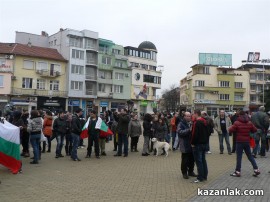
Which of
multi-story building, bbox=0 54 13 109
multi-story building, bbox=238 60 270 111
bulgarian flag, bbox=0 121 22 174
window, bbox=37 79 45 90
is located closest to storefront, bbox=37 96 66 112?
window, bbox=37 79 45 90

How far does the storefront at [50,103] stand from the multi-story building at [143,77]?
Answer: 17.0 meters

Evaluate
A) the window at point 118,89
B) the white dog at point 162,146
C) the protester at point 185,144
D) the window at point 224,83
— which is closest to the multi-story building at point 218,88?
the window at point 224,83

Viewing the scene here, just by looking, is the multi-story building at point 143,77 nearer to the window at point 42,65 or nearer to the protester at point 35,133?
the window at point 42,65

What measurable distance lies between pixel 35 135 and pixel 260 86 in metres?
83.5

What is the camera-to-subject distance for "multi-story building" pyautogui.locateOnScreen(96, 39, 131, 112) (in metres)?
65.3

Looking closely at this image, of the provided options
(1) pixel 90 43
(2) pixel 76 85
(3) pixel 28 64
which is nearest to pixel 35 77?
(3) pixel 28 64

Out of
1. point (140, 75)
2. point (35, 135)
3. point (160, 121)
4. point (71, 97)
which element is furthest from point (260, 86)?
point (35, 135)

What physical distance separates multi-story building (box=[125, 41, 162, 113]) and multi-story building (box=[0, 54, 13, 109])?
26.0m

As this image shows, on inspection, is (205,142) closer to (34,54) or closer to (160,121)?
(160,121)

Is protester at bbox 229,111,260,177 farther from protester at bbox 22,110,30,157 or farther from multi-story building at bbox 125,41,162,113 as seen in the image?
multi-story building at bbox 125,41,162,113

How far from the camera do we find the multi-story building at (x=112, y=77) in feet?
214

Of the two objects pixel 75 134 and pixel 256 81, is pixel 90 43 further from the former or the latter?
pixel 75 134

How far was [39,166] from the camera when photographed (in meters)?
11.3

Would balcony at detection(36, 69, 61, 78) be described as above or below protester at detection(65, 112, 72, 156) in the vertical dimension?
above
